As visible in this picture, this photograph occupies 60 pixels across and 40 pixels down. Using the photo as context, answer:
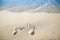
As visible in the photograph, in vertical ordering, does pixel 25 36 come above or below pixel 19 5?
below

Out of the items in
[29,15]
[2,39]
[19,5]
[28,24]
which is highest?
[19,5]

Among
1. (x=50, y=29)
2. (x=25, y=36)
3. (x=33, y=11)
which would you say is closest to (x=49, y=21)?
(x=50, y=29)

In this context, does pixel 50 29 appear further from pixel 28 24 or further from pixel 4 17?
pixel 4 17

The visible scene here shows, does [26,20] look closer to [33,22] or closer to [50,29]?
[33,22]

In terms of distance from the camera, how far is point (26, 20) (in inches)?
46.5

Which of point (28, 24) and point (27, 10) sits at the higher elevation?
point (27, 10)

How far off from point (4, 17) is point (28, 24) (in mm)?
298

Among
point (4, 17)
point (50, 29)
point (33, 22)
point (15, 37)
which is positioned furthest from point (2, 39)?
point (50, 29)

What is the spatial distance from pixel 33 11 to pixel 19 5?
A: 18 cm

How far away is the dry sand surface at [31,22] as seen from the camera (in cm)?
116

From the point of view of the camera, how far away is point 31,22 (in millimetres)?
1176

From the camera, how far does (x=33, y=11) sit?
1.18 m

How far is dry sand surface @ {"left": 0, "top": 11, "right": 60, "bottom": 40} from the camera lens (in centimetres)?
116

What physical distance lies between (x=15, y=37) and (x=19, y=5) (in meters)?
0.38
